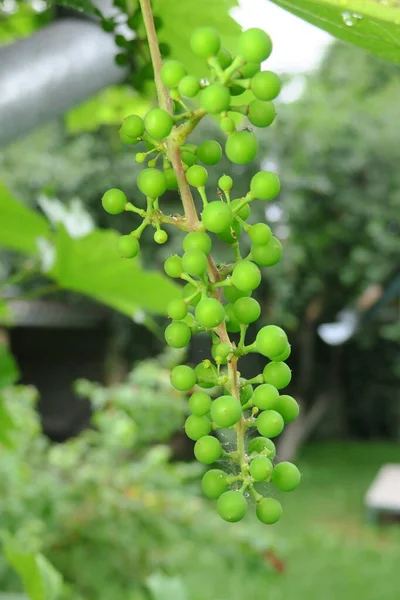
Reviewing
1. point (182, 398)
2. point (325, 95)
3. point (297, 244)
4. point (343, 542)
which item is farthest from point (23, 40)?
point (325, 95)

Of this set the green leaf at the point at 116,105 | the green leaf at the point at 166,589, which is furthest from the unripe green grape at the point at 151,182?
the green leaf at the point at 116,105

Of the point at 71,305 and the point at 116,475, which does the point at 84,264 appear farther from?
the point at 71,305

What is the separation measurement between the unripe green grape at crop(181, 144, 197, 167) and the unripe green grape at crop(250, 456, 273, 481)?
92mm

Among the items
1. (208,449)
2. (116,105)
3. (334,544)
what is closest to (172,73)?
(208,449)

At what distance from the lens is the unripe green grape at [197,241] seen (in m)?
0.21

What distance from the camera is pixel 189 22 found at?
40cm

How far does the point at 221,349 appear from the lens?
225 millimetres

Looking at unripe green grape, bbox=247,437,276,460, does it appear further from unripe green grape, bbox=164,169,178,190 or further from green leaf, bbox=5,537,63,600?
green leaf, bbox=5,537,63,600

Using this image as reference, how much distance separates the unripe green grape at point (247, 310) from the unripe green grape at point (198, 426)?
0.11ft

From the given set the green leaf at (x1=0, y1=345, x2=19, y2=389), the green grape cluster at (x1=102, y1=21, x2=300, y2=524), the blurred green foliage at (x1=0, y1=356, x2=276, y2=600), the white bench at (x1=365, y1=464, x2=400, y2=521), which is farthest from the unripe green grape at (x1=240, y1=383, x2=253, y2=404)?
the white bench at (x1=365, y1=464, x2=400, y2=521)

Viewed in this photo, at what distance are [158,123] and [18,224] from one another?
439 mm

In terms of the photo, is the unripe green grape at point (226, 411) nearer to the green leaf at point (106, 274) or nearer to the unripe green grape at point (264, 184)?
the unripe green grape at point (264, 184)

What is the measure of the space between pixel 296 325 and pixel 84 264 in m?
8.14

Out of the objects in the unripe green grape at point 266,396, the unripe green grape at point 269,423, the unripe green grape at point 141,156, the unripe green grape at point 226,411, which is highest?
the unripe green grape at point 141,156
